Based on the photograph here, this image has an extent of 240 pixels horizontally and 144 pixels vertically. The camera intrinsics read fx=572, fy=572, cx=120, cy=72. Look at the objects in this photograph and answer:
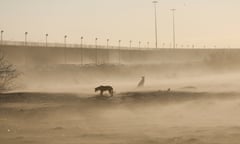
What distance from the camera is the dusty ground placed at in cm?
2082

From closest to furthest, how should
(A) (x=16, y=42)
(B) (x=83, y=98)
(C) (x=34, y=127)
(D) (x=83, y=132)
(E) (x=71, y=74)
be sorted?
(D) (x=83, y=132) < (C) (x=34, y=127) < (B) (x=83, y=98) < (E) (x=71, y=74) < (A) (x=16, y=42)

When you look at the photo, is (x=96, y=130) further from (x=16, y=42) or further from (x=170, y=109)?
(x=16, y=42)

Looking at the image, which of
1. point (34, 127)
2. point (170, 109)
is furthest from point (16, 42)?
point (34, 127)

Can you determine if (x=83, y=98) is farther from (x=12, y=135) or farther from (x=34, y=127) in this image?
(x=12, y=135)

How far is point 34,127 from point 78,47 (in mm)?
100663

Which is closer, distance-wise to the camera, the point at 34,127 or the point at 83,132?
the point at 83,132

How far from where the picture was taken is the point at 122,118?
2873cm

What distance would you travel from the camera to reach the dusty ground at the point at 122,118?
2082 cm

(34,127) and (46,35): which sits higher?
(46,35)

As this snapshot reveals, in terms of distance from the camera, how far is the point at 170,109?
108ft

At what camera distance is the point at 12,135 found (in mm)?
22203

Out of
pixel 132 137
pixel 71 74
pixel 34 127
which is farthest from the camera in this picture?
pixel 71 74

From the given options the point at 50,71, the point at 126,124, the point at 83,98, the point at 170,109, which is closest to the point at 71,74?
the point at 50,71

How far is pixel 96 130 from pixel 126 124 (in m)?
2.50
